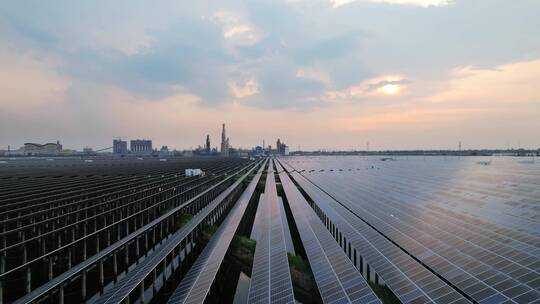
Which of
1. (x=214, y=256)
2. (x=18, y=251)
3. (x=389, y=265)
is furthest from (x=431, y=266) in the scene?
(x=18, y=251)

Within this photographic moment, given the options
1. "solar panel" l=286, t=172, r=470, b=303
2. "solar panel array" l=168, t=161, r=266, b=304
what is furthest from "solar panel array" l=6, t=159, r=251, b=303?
"solar panel" l=286, t=172, r=470, b=303

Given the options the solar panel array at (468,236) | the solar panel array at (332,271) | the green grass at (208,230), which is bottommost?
the green grass at (208,230)

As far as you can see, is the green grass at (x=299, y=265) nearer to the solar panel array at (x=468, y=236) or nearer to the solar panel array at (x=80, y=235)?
the solar panel array at (x=468, y=236)

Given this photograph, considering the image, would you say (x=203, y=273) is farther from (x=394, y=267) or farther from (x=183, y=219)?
(x=183, y=219)

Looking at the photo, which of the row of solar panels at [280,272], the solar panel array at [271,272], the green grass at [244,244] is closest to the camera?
the row of solar panels at [280,272]

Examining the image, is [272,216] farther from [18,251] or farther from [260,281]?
[18,251]

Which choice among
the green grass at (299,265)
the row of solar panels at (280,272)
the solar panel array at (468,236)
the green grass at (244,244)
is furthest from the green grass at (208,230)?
the solar panel array at (468,236)

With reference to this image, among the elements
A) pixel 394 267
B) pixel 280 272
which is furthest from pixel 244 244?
pixel 394 267

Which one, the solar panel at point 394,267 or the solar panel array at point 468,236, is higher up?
the solar panel array at point 468,236

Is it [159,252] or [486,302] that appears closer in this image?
[486,302]
